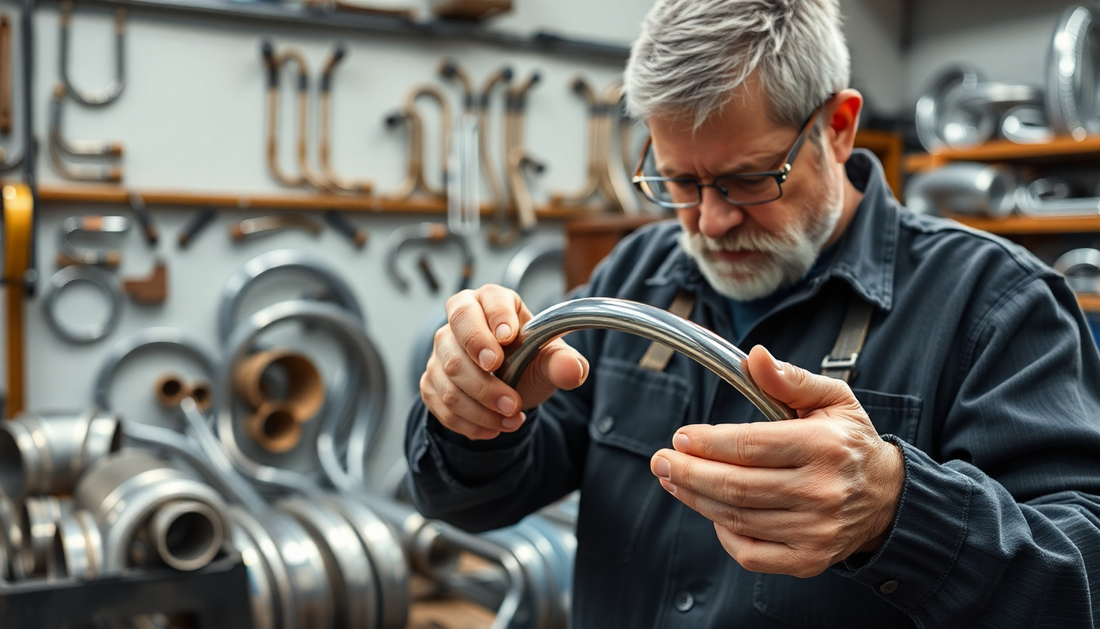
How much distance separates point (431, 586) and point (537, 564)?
974 mm

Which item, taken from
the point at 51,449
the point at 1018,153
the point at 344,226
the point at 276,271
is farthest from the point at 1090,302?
the point at 51,449

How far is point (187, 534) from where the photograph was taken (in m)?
2.08

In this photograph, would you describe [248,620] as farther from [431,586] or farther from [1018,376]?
[1018,376]

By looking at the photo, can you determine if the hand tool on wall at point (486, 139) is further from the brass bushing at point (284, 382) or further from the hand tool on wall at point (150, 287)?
the hand tool on wall at point (150, 287)

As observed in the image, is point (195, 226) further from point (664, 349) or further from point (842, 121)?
point (842, 121)

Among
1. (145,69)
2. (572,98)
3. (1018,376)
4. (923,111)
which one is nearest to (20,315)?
(145,69)

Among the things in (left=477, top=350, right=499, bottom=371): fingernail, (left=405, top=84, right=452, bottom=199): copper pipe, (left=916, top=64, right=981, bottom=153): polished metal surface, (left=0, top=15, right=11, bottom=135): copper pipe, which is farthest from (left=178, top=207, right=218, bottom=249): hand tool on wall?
(left=916, top=64, right=981, bottom=153): polished metal surface

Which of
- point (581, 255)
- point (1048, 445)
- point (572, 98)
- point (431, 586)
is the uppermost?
point (572, 98)

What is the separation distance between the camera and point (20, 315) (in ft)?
10.5

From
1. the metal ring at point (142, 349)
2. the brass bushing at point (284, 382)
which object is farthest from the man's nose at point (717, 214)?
the metal ring at point (142, 349)

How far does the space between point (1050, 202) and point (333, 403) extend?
2845 millimetres

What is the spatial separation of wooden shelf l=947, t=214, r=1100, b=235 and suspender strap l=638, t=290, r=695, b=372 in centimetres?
242

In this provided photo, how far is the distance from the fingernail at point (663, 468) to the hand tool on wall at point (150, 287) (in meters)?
3.00

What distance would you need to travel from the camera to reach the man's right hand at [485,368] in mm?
1038
